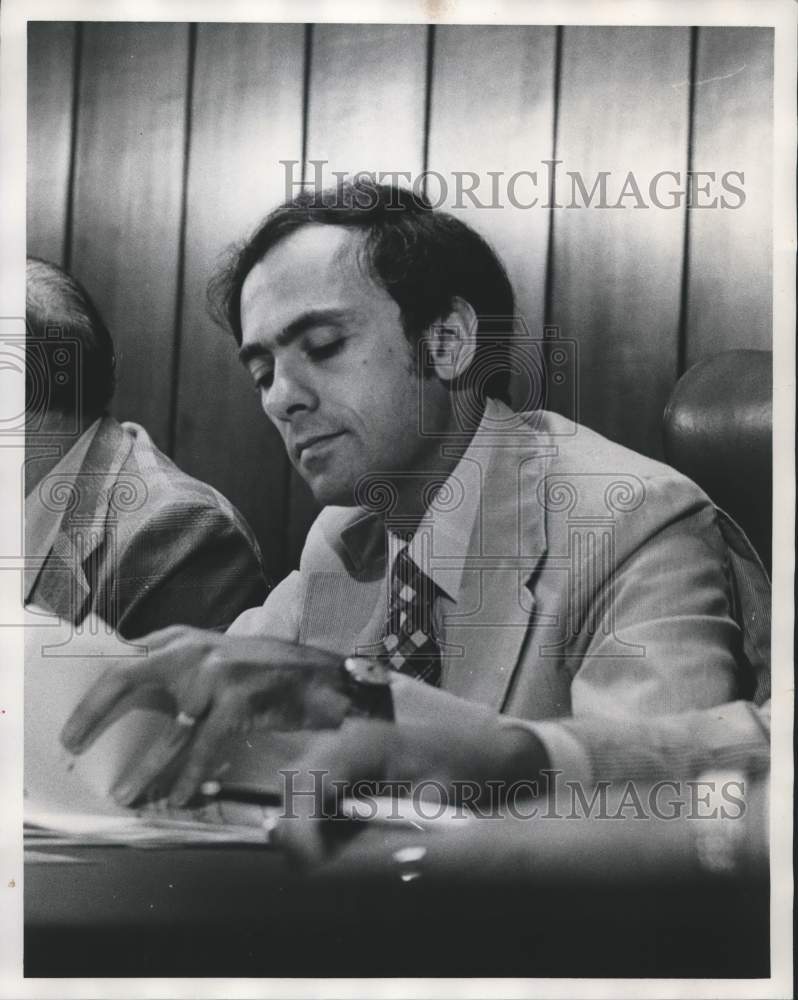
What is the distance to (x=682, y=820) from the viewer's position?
1409 mm

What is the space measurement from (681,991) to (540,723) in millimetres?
394

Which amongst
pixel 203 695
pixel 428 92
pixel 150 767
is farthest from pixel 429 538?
pixel 428 92

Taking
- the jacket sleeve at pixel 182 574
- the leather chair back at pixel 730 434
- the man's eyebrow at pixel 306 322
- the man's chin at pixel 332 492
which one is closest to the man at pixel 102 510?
the jacket sleeve at pixel 182 574

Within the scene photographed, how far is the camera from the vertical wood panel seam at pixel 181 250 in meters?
1.45

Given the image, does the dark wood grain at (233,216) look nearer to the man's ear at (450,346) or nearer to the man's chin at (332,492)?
the man's chin at (332,492)

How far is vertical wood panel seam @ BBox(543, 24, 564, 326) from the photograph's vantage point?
1.44m

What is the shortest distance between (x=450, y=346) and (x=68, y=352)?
0.50 m

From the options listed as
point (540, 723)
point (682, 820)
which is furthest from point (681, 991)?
point (540, 723)

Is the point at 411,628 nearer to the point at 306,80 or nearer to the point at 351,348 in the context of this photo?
the point at 351,348

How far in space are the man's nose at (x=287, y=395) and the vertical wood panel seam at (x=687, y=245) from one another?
0.48 m

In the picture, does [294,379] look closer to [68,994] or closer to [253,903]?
[253,903]

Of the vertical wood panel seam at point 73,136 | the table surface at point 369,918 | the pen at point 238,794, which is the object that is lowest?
the table surface at point 369,918

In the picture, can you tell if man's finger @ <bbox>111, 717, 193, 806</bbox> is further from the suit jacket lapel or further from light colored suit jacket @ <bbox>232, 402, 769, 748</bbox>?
the suit jacket lapel

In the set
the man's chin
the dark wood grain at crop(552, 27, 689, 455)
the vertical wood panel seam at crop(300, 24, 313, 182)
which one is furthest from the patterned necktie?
the vertical wood panel seam at crop(300, 24, 313, 182)
